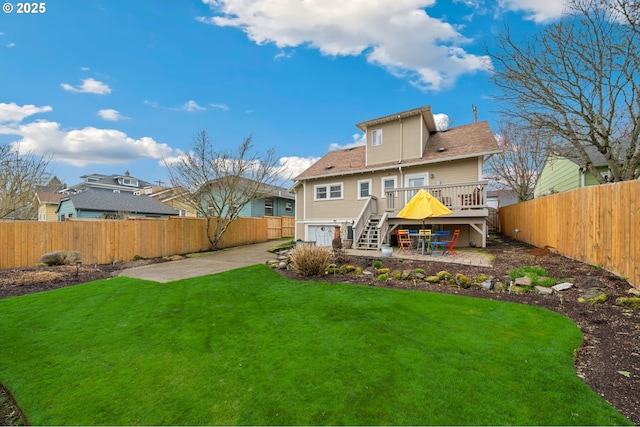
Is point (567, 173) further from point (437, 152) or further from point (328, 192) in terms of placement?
point (328, 192)

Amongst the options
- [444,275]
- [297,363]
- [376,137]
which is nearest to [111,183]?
[376,137]

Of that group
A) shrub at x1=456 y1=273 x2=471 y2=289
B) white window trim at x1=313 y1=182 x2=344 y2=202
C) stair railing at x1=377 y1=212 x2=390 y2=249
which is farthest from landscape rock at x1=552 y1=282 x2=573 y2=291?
white window trim at x1=313 y1=182 x2=344 y2=202

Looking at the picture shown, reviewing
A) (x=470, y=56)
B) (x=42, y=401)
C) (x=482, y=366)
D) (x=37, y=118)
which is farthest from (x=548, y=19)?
(x=37, y=118)

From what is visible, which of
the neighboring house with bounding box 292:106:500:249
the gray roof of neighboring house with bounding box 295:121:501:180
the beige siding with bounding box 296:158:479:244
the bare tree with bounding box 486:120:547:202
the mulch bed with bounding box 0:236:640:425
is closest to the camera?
the mulch bed with bounding box 0:236:640:425

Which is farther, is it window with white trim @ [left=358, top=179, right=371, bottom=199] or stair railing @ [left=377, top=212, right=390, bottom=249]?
window with white trim @ [left=358, top=179, right=371, bottom=199]

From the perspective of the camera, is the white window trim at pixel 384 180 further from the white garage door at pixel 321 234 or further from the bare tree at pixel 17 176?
the bare tree at pixel 17 176

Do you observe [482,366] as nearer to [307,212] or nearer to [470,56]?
[470,56]

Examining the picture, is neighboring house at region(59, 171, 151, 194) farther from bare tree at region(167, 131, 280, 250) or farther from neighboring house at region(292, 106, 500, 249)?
neighboring house at region(292, 106, 500, 249)

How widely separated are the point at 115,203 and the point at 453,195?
86.7ft

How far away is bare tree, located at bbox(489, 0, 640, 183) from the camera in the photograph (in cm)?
793

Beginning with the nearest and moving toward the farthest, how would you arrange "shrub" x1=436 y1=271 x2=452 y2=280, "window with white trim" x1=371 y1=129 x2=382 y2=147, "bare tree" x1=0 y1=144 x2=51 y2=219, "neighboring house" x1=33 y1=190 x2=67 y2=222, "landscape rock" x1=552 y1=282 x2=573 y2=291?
"landscape rock" x1=552 y1=282 x2=573 y2=291, "shrub" x1=436 y1=271 x2=452 y2=280, "bare tree" x1=0 y1=144 x2=51 y2=219, "window with white trim" x1=371 y1=129 x2=382 y2=147, "neighboring house" x1=33 y1=190 x2=67 y2=222

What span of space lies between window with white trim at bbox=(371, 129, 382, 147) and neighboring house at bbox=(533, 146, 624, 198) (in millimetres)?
7110

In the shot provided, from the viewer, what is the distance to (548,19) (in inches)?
344

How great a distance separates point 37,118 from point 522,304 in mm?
20937
